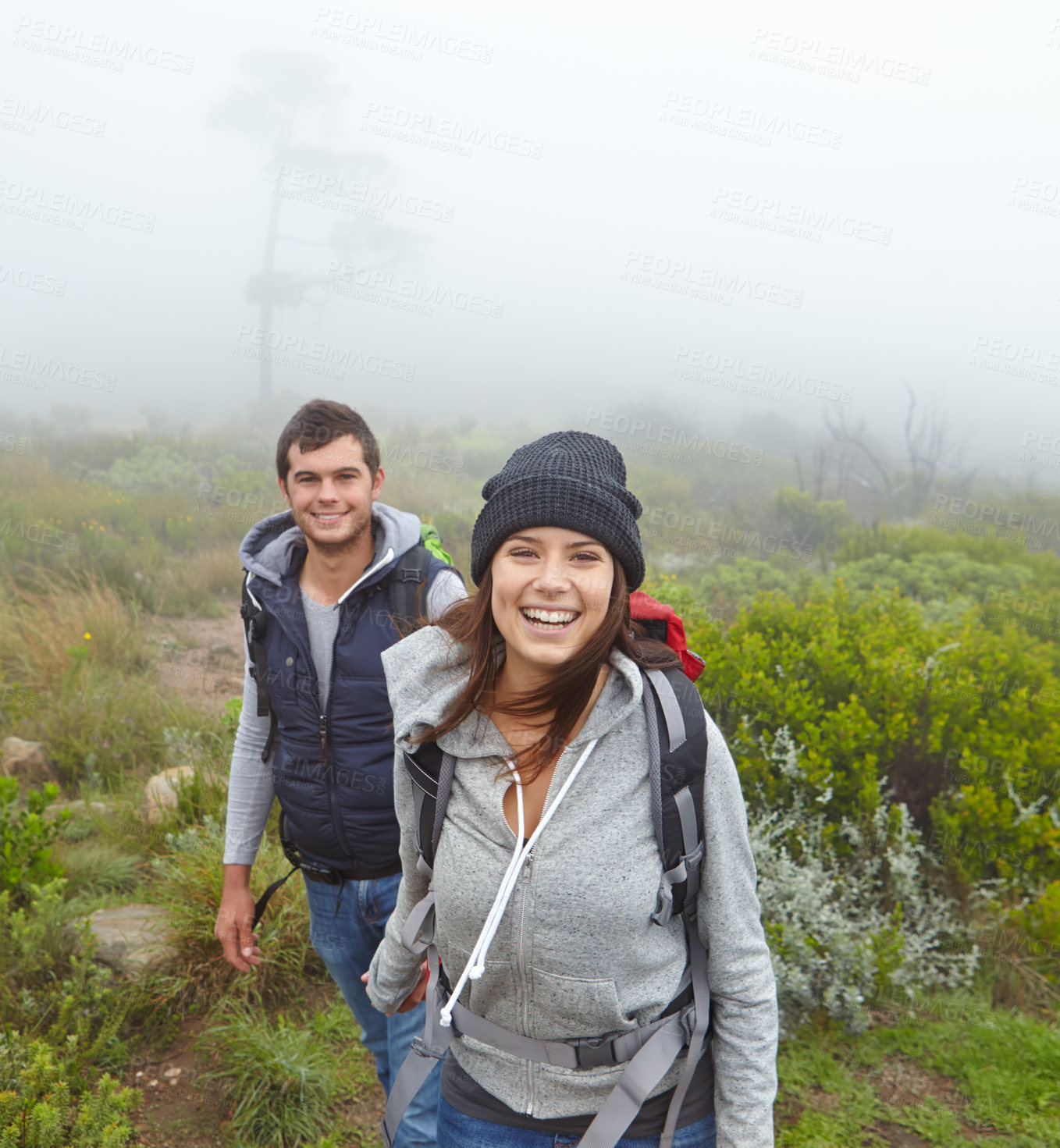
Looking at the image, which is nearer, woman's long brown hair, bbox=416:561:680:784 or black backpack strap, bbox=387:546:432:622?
woman's long brown hair, bbox=416:561:680:784

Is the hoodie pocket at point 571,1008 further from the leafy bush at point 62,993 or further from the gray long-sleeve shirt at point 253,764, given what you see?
the leafy bush at point 62,993

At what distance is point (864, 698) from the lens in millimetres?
3848

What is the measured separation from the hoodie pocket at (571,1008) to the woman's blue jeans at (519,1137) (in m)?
0.19

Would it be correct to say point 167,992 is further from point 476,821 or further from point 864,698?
point 864,698

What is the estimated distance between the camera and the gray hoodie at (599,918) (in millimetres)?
1311

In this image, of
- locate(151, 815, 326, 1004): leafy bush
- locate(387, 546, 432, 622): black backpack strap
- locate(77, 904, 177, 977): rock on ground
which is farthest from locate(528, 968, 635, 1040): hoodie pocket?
locate(77, 904, 177, 977): rock on ground

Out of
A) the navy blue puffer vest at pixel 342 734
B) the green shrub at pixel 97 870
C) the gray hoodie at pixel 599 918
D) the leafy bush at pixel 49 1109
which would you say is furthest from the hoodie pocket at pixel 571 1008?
the green shrub at pixel 97 870

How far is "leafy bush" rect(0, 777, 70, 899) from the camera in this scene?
355 cm

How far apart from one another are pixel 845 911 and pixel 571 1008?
8.14 feet

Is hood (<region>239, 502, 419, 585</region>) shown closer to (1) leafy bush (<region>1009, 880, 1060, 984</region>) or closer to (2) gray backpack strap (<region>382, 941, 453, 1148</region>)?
(2) gray backpack strap (<region>382, 941, 453, 1148</region>)

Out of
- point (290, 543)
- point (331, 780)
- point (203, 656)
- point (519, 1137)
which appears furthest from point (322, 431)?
point (203, 656)

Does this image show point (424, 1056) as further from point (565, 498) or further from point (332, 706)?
point (565, 498)

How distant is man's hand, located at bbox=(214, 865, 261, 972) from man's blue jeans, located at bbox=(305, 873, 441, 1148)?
0.20 m

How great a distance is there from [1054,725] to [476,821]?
3.25m
